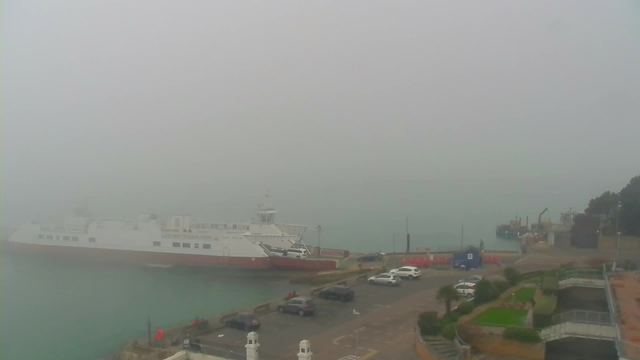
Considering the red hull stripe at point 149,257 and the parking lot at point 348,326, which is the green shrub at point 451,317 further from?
the red hull stripe at point 149,257

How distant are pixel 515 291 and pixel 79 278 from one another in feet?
62.1

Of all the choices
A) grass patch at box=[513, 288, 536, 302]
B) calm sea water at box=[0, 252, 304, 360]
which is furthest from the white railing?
calm sea water at box=[0, 252, 304, 360]

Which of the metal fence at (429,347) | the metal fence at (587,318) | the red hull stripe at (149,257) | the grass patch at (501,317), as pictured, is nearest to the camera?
the metal fence at (429,347)

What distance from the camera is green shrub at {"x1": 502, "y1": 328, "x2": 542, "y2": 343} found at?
22.6 feet

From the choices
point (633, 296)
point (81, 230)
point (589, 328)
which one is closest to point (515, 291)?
point (633, 296)

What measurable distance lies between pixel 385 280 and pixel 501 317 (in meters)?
5.25

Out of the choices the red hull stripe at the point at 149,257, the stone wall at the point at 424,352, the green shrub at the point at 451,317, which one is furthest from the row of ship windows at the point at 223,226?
the stone wall at the point at 424,352

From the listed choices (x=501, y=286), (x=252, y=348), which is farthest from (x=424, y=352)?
(x=501, y=286)

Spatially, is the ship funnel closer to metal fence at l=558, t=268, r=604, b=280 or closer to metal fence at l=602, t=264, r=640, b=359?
metal fence at l=558, t=268, r=604, b=280

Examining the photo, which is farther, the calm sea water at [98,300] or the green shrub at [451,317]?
the calm sea water at [98,300]

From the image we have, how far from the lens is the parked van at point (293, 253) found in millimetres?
23172

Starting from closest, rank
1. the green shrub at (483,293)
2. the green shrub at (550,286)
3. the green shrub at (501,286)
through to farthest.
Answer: the green shrub at (483,293)
the green shrub at (550,286)
the green shrub at (501,286)

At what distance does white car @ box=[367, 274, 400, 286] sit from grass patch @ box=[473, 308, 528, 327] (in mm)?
4637

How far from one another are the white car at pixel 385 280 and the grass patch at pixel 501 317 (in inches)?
183
